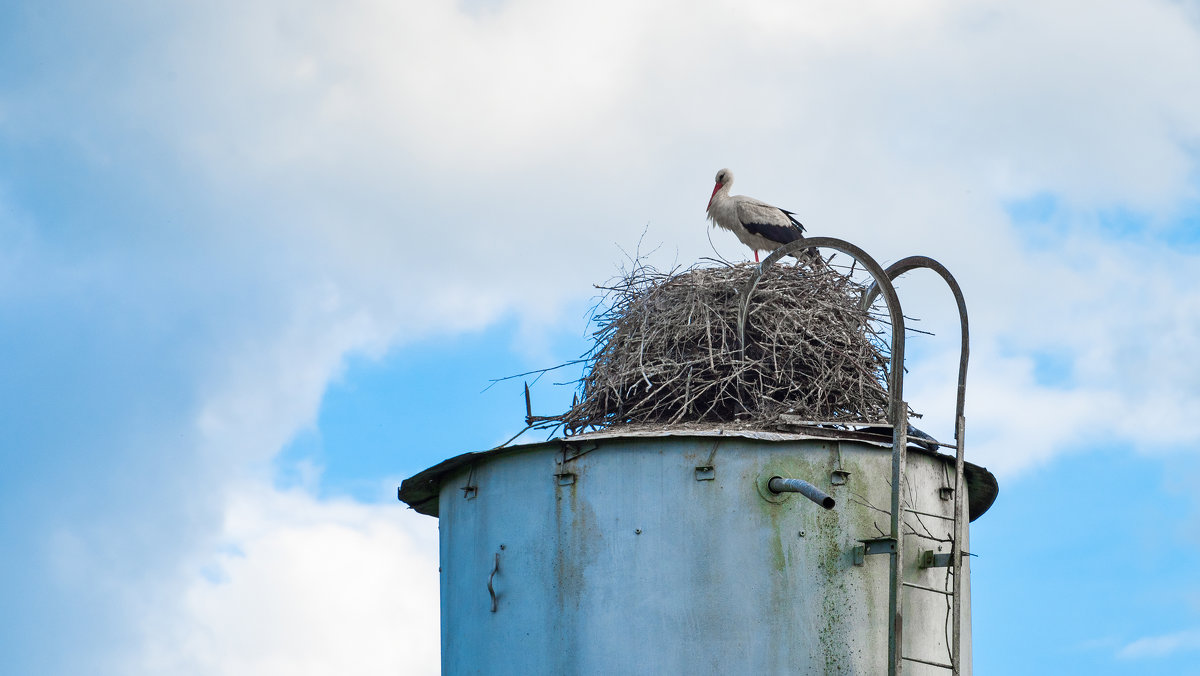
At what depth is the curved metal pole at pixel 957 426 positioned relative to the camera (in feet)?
31.0

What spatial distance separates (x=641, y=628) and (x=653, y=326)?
10.6ft

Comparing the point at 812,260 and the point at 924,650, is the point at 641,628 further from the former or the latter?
the point at 812,260

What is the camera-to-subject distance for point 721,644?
8930 mm

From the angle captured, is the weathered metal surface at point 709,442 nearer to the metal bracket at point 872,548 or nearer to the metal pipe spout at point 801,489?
the metal pipe spout at point 801,489

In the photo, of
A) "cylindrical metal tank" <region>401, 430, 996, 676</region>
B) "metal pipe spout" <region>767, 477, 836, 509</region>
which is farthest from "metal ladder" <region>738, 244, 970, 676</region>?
"metal pipe spout" <region>767, 477, 836, 509</region>

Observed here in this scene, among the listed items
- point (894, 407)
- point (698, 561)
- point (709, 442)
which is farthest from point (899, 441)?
point (698, 561)

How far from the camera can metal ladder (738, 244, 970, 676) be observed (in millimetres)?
8969

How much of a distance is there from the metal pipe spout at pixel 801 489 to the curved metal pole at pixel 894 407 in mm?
549

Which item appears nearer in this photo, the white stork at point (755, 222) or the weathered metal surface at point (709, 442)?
the weathered metal surface at point (709, 442)

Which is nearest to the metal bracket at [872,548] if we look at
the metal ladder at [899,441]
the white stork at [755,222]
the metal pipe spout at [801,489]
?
the metal ladder at [899,441]

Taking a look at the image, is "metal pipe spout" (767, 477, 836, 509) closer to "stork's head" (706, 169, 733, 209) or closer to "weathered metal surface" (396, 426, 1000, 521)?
"weathered metal surface" (396, 426, 1000, 521)

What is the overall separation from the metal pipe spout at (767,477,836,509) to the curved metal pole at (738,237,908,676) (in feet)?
1.80

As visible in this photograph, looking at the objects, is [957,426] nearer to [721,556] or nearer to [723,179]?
[721,556]

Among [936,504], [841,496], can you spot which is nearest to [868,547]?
[841,496]
